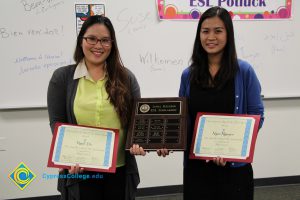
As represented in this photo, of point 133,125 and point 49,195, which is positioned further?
point 49,195

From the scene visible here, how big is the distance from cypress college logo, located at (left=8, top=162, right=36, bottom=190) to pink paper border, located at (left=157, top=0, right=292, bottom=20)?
6.00 ft

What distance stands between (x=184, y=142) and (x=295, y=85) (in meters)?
2.02

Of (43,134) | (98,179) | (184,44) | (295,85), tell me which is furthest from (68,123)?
(295,85)

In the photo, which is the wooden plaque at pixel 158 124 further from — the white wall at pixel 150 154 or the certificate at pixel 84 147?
the white wall at pixel 150 154

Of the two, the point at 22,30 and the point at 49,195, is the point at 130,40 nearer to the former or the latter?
the point at 22,30

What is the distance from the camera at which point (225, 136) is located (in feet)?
5.00

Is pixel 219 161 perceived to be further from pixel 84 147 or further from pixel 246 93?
pixel 84 147

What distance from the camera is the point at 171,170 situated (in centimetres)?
297

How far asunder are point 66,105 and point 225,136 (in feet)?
2.67

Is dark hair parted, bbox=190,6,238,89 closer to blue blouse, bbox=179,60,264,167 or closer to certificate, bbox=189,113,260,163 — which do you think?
blue blouse, bbox=179,60,264,167

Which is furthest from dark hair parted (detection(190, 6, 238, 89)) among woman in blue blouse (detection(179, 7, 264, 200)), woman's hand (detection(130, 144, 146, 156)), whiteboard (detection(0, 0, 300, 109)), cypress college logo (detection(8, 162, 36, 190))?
cypress college logo (detection(8, 162, 36, 190))

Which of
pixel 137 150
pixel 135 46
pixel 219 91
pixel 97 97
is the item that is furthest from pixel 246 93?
pixel 135 46

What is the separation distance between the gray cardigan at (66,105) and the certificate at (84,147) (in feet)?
0.23

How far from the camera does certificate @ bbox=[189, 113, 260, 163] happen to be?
150cm
